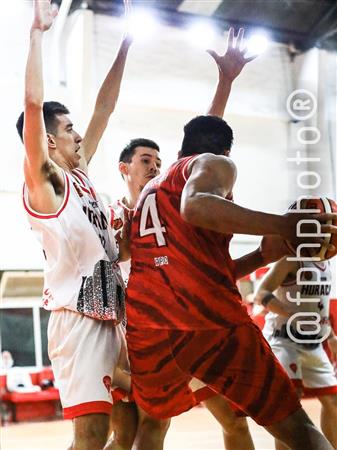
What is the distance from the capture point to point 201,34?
12578mm

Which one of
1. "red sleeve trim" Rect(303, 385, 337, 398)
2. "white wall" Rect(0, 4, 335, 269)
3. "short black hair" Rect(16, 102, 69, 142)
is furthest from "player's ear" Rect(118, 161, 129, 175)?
"white wall" Rect(0, 4, 335, 269)

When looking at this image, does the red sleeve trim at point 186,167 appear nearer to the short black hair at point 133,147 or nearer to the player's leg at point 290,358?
the short black hair at point 133,147

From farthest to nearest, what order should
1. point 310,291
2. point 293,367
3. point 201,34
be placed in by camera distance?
point 201,34 < point 310,291 < point 293,367

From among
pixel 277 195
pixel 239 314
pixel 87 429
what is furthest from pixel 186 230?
pixel 277 195

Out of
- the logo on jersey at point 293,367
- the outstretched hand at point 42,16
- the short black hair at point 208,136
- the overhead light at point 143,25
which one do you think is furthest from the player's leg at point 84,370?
the overhead light at point 143,25

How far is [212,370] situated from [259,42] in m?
11.0

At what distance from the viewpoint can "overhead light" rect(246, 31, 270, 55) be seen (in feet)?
42.4

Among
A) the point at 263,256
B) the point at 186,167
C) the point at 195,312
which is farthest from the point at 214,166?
the point at 263,256

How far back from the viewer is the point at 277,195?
12766mm

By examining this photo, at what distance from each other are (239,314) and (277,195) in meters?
10.1

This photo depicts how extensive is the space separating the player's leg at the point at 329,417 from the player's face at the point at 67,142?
7.76 ft

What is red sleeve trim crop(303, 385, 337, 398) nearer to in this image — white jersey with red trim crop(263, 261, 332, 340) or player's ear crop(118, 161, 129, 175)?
white jersey with red trim crop(263, 261, 332, 340)

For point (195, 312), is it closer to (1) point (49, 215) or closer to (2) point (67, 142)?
(1) point (49, 215)

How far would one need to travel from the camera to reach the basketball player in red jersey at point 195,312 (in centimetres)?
271
